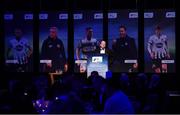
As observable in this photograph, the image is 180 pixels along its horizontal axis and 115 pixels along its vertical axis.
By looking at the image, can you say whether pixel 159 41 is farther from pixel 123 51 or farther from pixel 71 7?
pixel 71 7

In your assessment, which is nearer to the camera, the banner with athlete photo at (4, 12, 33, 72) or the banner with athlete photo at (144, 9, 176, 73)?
the banner with athlete photo at (144, 9, 176, 73)

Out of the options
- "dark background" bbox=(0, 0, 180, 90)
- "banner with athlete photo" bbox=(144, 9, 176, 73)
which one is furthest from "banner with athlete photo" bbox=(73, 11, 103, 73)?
"banner with athlete photo" bbox=(144, 9, 176, 73)

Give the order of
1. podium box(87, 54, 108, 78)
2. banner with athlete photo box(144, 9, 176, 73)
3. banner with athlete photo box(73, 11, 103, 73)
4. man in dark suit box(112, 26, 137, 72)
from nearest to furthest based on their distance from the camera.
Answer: podium box(87, 54, 108, 78) < banner with athlete photo box(144, 9, 176, 73) < man in dark suit box(112, 26, 137, 72) < banner with athlete photo box(73, 11, 103, 73)

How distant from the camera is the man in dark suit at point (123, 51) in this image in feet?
46.3

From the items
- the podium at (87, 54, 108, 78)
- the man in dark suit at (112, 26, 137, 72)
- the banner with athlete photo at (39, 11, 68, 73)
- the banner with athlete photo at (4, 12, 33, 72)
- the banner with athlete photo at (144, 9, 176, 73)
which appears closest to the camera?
the podium at (87, 54, 108, 78)

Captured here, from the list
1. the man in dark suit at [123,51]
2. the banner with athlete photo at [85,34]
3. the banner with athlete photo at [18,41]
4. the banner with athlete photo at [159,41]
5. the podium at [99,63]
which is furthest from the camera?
the banner with athlete photo at [18,41]

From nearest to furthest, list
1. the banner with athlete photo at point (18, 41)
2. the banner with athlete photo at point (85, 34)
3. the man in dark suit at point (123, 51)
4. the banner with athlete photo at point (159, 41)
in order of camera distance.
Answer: the banner with athlete photo at point (159, 41)
the man in dark suit at point (123, 51)
the banner with athlete photo at point (85, 34)
the banner with athlete photo at point (18, 41)

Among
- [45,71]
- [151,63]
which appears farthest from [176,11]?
[45,71]

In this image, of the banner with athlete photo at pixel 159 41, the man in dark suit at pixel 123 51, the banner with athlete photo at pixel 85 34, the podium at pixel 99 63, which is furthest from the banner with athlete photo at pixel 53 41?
the banner with athlete photo at pixel 159 41

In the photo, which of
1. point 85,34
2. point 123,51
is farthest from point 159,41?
point 85,34

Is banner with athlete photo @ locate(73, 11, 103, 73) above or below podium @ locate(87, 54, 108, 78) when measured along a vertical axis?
above

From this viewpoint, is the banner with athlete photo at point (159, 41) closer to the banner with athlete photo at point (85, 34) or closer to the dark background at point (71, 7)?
the dark background at point (71, 7)

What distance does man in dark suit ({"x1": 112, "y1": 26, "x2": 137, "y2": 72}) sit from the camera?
46.3 ft

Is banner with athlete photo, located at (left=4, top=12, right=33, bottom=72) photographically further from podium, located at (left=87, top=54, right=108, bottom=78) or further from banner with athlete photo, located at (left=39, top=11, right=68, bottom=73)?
podium, located at (left=87, top=54, right=108, bottom=78)
